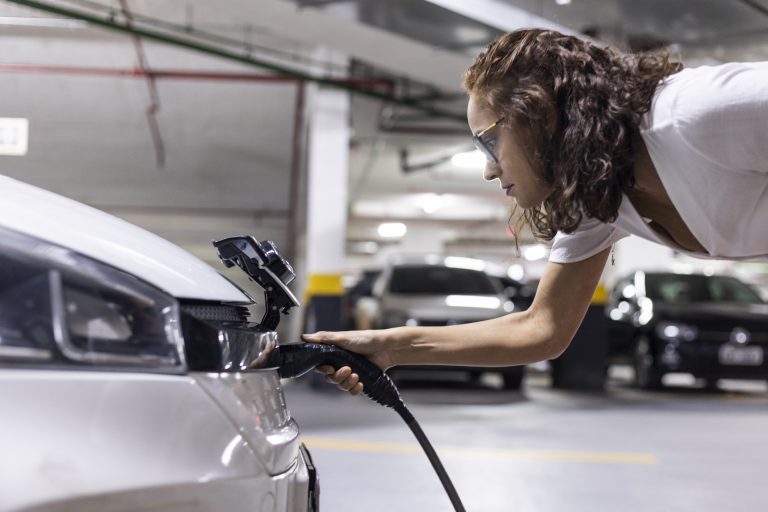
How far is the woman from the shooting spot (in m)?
1.34

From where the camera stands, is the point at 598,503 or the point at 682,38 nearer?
the point at 598,503

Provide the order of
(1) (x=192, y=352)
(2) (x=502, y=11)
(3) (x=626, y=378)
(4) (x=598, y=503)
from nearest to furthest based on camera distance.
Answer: (1) (x=192, y=352)
(4) (x=598, y=503)
(2) (x=502, y=11)
(3) (x=626, y=378)

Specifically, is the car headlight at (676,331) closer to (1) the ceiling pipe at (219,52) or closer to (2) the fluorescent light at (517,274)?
(2) the fluorescent light at (517,274)

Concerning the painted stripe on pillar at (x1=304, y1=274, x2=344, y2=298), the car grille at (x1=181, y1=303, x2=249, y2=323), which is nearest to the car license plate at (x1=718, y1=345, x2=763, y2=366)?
the painted stripe on pillar at (x1=304, y1=274, x2=344, y2=298)

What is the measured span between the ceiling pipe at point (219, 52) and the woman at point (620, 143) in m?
4.14

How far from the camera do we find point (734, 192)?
56.0 inches

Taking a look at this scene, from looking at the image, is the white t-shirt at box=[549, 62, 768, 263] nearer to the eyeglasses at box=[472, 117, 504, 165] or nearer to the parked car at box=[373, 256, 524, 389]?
the eyeglasses at box=[472, 117, 504, 165]

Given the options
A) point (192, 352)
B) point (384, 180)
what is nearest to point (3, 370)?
point (192, 352)

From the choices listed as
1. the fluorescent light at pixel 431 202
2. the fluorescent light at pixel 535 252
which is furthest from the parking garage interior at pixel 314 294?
the fluorescent light at pixel 535 252

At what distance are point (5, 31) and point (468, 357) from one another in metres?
3.11

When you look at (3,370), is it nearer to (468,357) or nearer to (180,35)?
→ (468,357)

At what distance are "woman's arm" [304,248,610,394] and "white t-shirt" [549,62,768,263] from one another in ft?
0.73

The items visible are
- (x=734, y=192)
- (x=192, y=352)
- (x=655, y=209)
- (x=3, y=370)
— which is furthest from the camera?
(x=655, y=209)

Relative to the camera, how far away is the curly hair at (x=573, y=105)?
1.45m
